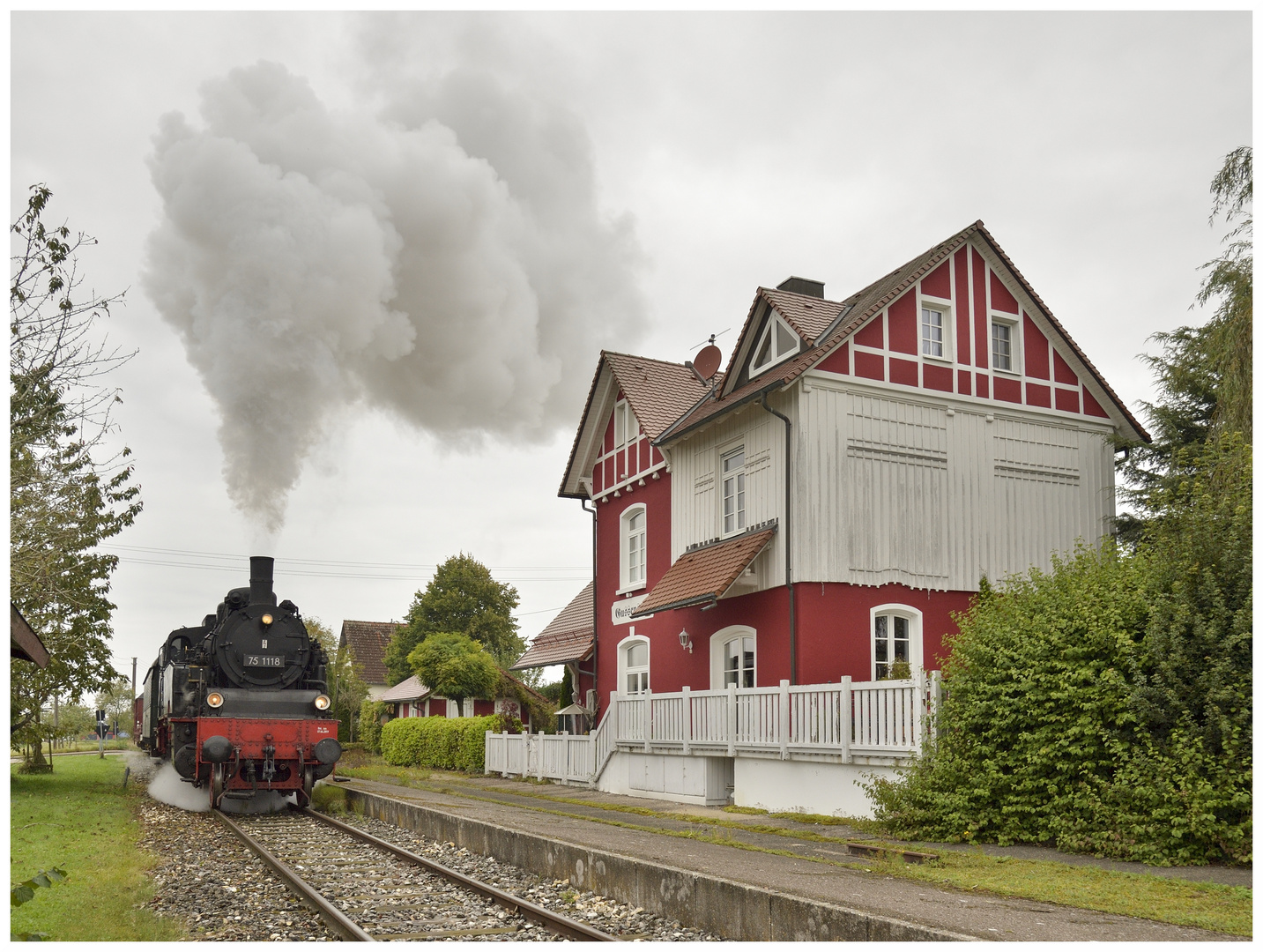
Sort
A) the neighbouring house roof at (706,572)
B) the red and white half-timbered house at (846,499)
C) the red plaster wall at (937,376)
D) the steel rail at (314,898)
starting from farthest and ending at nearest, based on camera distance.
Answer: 1. the red plaster wall at (937,376)
2. the neighbouring house roof at (706,572)
3. the red and white half-timbered house at (846,499)
4. the steel rail at (314,898)

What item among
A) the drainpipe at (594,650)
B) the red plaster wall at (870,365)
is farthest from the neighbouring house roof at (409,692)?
the red plaster wall at (870,365)

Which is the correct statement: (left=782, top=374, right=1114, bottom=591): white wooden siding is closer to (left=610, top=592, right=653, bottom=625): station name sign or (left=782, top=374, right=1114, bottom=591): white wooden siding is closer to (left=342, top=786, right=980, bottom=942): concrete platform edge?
(left=610, top=592, right=653, bottom=625): station name sign

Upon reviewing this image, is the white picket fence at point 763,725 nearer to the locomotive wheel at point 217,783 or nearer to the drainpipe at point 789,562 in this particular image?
the drainpipe at point 789,562

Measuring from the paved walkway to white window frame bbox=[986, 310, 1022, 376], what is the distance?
8.85m

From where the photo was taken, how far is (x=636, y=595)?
21.9 metres

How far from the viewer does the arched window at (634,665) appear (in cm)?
2145

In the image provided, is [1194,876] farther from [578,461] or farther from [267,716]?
[578,461]

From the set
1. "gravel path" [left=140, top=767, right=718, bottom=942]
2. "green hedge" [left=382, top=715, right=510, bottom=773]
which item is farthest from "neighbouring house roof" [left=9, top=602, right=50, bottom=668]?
"green hedge" [left=382, top=715, right=510, bottom=773]

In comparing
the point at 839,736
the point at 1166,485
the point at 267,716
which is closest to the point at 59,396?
the point at 267,716

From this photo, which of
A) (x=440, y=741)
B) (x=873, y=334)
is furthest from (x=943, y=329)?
(x=440, y=741)

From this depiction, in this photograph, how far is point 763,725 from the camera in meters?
15.3

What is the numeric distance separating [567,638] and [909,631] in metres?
9.82

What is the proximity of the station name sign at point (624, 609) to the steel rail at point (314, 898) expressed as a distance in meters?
10.2

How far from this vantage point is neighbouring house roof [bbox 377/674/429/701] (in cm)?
4366
